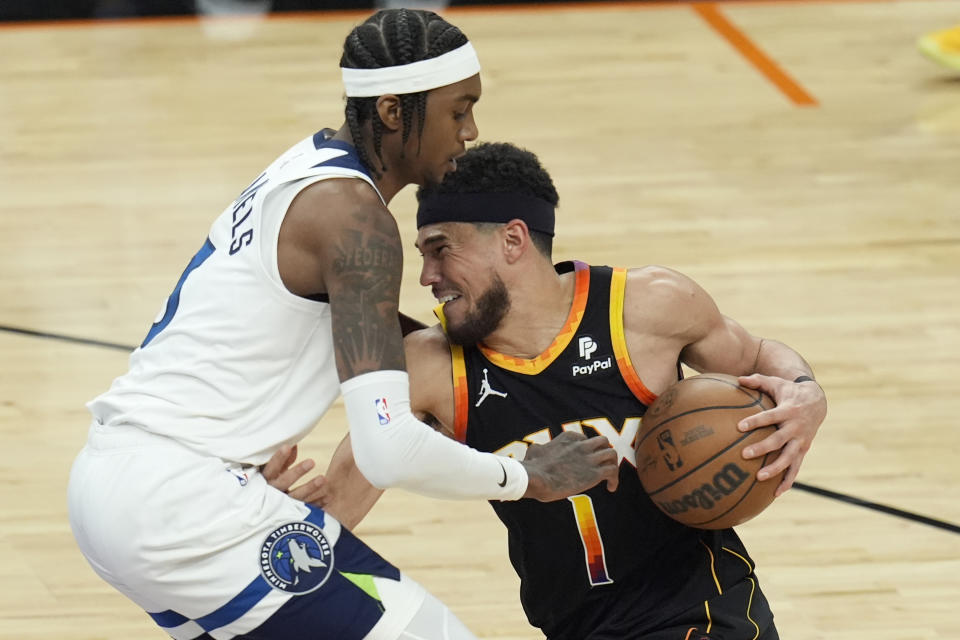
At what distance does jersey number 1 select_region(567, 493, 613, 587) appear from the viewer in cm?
324

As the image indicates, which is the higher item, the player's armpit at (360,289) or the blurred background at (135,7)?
the player's armpit at (360,289)

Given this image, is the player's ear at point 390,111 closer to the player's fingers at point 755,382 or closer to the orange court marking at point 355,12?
the player's fingers at point 755,382

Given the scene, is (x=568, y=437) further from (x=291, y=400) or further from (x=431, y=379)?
(x=291, y=400)

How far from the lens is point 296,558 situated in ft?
8.57

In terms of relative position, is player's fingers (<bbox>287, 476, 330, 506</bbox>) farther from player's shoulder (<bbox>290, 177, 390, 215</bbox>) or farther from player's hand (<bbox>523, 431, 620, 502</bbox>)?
player's shoulder (<bbox>290, 177, 390, 215</bbox>)

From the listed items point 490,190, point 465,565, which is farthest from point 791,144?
point 490,190

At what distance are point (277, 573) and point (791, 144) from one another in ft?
19.4

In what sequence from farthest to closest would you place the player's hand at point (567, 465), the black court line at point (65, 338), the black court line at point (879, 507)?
the black court line at point (65, 338)
the black court line at point (879, 507)
the player's hand at point (567, 465)

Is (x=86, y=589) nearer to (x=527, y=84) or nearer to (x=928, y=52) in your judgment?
(x=527, y=84)

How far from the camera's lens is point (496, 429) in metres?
3.24

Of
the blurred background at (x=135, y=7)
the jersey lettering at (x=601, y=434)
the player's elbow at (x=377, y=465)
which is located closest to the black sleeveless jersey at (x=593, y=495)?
the jersey lettering at (x=601, y=434)

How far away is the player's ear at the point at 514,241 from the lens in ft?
10.7

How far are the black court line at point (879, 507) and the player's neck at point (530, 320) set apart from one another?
171 centimetres

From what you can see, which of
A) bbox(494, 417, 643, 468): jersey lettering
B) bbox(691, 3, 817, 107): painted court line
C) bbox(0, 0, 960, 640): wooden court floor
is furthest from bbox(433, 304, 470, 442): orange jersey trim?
bbox(691, 3, 817, 107): painted court line
